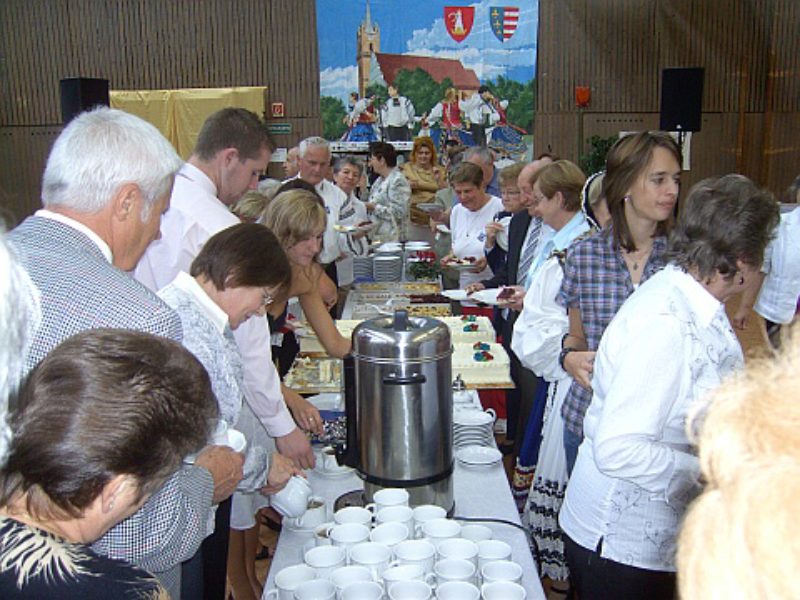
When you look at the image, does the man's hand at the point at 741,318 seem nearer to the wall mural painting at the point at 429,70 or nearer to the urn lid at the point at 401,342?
the urn lid at the point at 401,342

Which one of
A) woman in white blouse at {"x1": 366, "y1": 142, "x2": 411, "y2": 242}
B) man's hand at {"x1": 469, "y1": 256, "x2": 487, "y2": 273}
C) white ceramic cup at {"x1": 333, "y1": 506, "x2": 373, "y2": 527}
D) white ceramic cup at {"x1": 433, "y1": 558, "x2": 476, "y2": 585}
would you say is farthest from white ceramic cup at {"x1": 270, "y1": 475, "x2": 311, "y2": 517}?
woman in white blouse at {"x1": 366, "y1": 142, "x2": 411, "y2": 242}

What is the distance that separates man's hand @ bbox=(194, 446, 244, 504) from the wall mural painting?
314 inches

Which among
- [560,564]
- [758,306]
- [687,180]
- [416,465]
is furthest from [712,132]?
[416,465]

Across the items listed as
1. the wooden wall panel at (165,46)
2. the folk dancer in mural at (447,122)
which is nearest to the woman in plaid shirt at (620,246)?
the folk dancer in mural at (447,122)

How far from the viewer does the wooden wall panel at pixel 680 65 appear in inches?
364

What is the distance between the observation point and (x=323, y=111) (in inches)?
368

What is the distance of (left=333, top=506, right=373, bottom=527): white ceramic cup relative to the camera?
1.74 meters

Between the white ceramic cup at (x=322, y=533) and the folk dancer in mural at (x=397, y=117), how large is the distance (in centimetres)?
789

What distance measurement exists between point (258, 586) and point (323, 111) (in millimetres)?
7349

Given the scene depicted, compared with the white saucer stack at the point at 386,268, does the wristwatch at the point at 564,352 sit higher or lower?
higher

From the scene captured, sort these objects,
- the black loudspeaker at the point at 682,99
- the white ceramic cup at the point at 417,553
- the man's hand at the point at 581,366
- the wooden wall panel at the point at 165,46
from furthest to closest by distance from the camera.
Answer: the wooden wall panel at the point at 165,46
the black loudspeaker at the point at 682,99
the man's hand at the point at 581,366
the white ceramic cup at the point at 417,553

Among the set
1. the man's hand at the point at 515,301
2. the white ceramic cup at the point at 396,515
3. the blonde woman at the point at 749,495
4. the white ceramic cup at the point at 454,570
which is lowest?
the white ceramic cup at the point at 454,570

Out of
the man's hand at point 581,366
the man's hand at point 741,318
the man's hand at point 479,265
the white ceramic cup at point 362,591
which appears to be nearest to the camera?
the white ceramic cup at point 362,591

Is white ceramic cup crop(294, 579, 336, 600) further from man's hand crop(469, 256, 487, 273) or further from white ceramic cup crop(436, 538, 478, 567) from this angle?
man's hand crop(469, 256, 487, 273)
